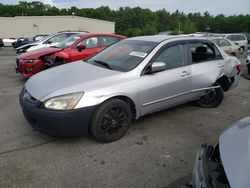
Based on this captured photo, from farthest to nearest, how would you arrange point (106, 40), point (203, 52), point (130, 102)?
1. point (106, 40)
2. point (203, 52)
3. point (130, 102)

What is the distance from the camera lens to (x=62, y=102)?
3465 mm

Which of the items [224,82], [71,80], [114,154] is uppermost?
[71,80]

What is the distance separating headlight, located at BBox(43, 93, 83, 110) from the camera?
344 centimetres

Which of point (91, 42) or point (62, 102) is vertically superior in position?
point (91, 42)

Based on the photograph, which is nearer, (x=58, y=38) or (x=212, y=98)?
(x=212, y=98)

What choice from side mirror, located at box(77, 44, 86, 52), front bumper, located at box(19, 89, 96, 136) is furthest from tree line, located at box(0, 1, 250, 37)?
front bumper, located at box(19, 89, 96, 136)

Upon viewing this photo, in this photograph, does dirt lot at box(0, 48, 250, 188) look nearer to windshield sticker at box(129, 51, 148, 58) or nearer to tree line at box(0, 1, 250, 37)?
windshield sticker at box(129, 51, 148, 58)

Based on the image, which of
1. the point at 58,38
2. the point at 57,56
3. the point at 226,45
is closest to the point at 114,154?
the point at 57,56

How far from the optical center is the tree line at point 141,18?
72887mm

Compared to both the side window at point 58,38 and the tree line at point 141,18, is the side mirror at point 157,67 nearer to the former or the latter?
the side window at point 58,38

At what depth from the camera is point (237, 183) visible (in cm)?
158

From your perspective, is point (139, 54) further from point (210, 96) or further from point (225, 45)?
point (225, 45)

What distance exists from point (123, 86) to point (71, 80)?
77 centimetres

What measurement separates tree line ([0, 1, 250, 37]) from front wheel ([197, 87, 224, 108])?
58.2m
